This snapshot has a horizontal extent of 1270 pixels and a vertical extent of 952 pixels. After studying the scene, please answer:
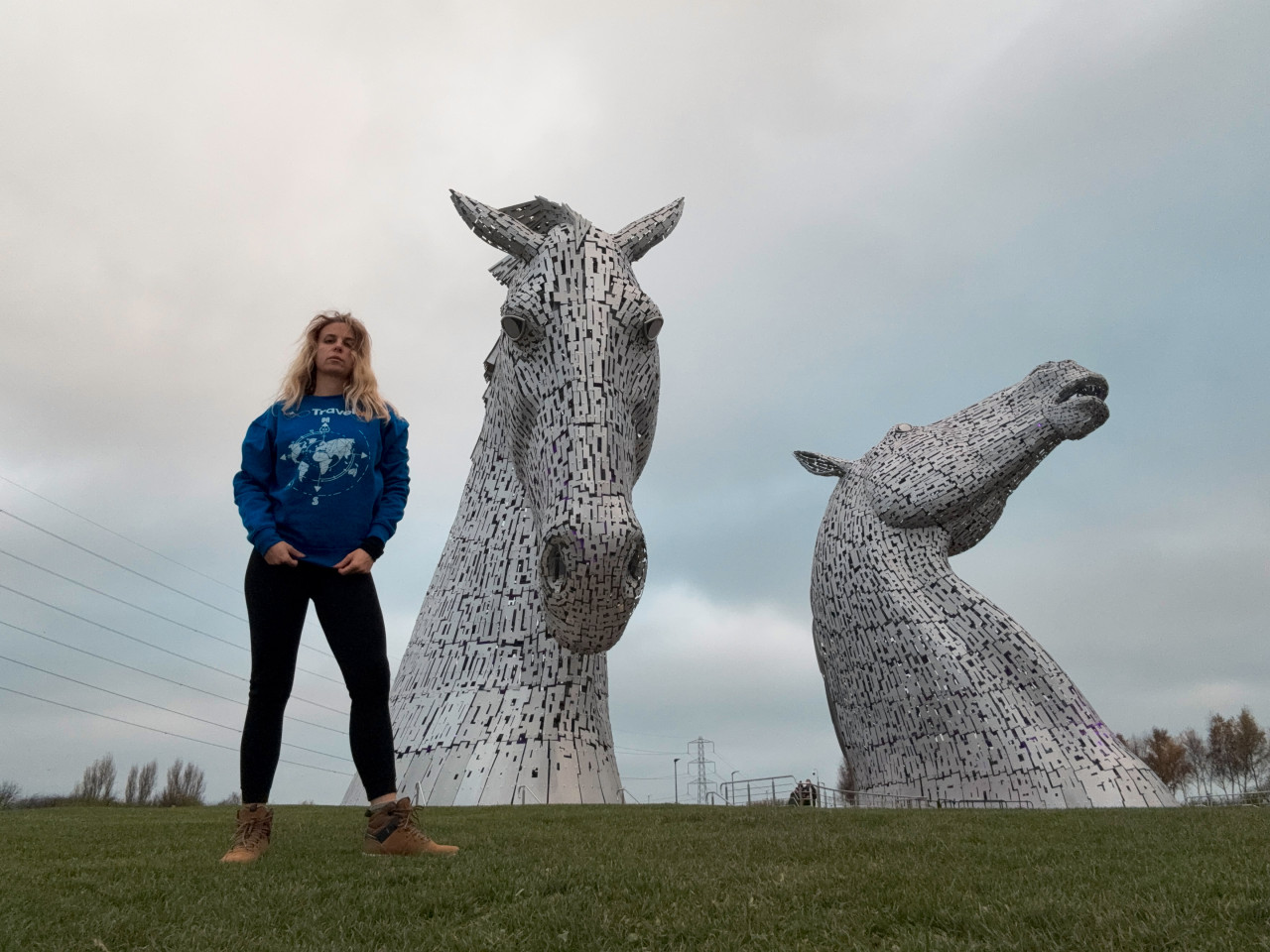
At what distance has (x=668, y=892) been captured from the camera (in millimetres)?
2227

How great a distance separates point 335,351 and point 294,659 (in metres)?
1.12

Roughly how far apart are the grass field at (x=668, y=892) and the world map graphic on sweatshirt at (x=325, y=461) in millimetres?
1212

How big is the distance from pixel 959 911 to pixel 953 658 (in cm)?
856

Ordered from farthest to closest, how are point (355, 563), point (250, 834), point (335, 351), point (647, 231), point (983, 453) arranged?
point (983, 453) < point (647, 231) < point (335, 351) < point (355, 563) < point (250, 834)

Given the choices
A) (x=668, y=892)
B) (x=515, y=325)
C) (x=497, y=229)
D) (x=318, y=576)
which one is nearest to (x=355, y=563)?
(x=318, y=576)

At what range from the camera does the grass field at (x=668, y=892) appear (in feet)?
5.98

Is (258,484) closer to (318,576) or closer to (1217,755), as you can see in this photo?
(318,576)

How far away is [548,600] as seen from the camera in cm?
405

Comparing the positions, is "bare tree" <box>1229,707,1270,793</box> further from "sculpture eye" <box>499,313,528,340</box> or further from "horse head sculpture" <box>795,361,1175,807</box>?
"sculpture eye" <box>499,313,528,340</box>

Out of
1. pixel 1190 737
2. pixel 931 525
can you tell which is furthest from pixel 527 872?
pixel 1190 737

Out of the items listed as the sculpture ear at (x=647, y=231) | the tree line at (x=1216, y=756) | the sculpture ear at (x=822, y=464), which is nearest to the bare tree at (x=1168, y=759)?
the tree line at (x=1216, y=756)

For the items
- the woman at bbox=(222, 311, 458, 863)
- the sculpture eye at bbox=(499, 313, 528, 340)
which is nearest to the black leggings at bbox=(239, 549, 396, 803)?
the woman at bbox=(222, 311, 458, 863)

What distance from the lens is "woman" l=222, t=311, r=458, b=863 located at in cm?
303

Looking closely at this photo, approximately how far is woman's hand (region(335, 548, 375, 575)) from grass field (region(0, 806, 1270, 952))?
3.00 feet
